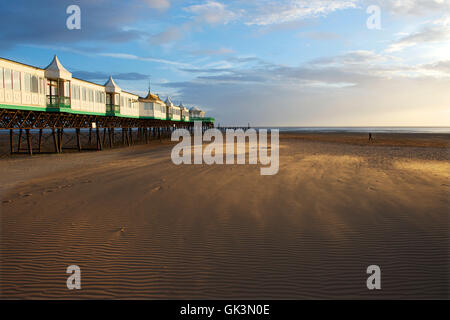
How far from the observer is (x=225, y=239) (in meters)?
5.60

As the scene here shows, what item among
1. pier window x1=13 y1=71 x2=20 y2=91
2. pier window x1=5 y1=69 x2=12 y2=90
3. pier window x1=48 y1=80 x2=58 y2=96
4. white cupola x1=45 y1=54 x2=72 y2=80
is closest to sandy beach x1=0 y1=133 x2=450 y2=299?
pier window x1=5 y1=69 x2=12 y2=90

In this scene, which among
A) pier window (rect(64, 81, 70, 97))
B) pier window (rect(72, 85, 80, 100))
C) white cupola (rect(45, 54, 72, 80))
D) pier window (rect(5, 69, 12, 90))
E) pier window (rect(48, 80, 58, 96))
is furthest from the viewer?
pier window (rect(72, 85, 80, 100))

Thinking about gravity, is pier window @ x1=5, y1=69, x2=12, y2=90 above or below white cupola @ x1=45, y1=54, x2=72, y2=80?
below

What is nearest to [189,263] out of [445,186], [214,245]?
[214,245]

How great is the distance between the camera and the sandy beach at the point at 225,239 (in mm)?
4102

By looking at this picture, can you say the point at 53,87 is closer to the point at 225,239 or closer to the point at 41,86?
the point at 41,86

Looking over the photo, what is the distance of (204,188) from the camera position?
9.55m

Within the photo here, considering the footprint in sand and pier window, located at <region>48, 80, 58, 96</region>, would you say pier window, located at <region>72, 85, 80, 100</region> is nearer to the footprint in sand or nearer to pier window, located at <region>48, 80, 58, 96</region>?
pier window, located at <region>48, 80, 58, 96</region>

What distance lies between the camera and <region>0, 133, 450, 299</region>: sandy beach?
410 centimetres

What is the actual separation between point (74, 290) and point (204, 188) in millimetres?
5803

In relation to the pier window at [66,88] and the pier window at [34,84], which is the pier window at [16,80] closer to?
the pier window at [34,84]

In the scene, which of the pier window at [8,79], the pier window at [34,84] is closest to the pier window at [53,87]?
the pier window at [34,84]

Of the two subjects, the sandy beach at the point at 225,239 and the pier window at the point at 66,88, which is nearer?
the sandy beach at the point at 225,239

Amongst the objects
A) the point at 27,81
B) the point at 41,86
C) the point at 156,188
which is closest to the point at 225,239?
the point at 156,188
